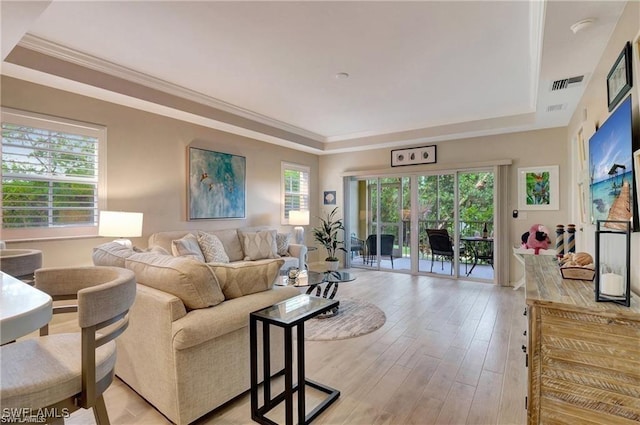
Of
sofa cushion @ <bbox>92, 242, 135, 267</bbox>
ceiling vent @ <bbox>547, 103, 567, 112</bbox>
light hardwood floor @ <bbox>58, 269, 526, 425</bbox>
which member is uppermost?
ceiling vent @ <bbox>547, 103, 567, 112</bbox>

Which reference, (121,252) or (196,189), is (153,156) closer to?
(196,189)

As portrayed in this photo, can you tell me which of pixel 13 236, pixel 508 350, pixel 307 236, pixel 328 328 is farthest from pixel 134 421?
pixel 307 236

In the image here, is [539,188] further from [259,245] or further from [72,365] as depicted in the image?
[72,365]

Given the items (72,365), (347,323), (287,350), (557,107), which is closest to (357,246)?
(347,323)

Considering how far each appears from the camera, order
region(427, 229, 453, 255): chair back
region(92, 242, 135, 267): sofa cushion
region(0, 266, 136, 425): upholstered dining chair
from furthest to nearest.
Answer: region(427, 229, 453, 255): chair back < region(92, 242, 135, 267): sofa cushion < region(0, 266, 136, 425): upholstered dining chair

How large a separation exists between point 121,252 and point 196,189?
2493 mm

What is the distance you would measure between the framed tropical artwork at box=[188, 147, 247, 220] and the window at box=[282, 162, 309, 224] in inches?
40.3

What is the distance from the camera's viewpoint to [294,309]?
1.84 meters

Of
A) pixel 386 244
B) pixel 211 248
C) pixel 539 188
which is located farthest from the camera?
pixel 386 244

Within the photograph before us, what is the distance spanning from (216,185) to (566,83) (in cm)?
454

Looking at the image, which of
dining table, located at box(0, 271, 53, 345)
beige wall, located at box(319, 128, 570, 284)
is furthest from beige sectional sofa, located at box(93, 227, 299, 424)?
beige wall, located at box(319, 128, 570, 284)

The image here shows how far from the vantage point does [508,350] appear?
108 inches

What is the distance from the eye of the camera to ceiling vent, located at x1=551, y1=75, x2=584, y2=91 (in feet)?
9.53

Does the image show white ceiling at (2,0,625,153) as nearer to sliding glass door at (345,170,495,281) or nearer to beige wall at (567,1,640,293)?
beige wall at (567,1,640,293)
